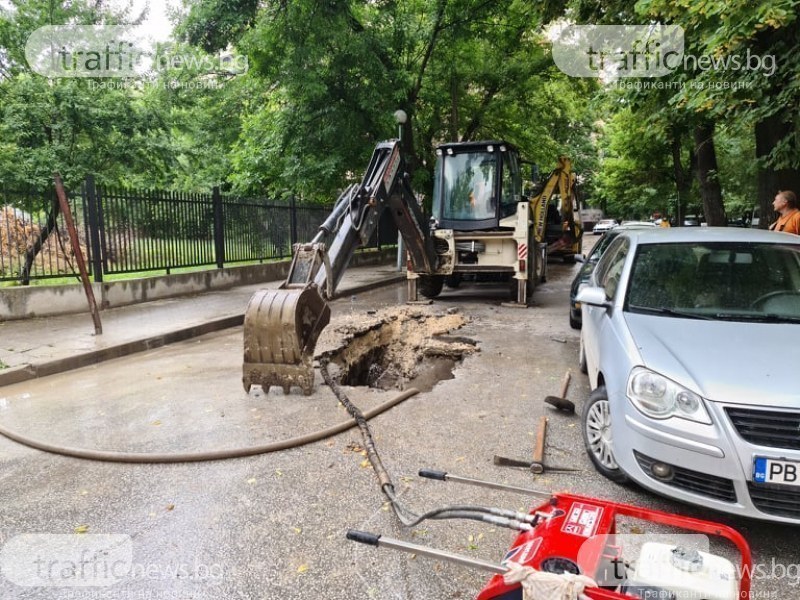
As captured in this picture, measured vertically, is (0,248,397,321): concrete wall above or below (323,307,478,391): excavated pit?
above

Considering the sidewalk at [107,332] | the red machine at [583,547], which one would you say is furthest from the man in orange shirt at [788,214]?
the sidewalk at [107,332]

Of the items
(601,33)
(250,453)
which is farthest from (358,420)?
(601,33)

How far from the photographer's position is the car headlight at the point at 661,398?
2.82m

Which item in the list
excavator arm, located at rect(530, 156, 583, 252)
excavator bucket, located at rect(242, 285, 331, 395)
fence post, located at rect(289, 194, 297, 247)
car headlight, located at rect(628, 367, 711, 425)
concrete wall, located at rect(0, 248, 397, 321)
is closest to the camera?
car headlight, located at rect(628, 367, 711, 425)

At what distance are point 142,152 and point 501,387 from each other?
12281 millimetres

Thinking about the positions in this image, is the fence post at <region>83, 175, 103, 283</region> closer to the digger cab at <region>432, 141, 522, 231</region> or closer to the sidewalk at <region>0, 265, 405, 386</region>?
the sidewalk at <region>0, 265, 405, 386</region>

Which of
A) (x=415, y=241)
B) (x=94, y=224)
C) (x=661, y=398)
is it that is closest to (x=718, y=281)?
(x=661, y=398)

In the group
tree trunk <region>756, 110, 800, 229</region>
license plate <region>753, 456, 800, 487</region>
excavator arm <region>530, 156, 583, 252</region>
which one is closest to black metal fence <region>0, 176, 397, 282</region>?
excavator arm <region>530, 156, 583, 252</region>

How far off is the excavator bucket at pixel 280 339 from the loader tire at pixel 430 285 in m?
6.58

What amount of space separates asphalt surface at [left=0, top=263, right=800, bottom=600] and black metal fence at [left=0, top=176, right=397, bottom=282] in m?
4.15

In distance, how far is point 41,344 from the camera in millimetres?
7316

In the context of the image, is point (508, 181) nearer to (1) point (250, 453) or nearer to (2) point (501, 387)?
(2) point (501, 387)

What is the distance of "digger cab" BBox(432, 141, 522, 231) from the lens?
11.3m

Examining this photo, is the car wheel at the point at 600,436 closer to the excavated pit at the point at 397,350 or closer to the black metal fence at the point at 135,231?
the excavated pit at the point at 397,350
